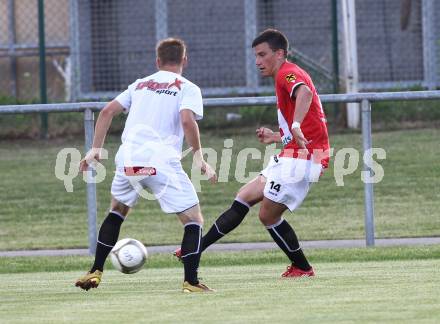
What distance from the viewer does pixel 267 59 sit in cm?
1023

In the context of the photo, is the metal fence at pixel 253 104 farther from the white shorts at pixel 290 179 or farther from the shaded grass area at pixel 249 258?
the white shorts at pixel 290 179

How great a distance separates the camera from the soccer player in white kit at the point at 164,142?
9094 millimetres

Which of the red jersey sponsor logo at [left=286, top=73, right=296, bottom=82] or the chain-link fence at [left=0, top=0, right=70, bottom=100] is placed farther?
the chain-link fence at [left=0, top=0, right=70, bottom=100]

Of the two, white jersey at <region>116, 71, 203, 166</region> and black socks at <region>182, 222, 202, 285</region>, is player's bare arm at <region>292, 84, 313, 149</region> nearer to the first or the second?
A: white jersey at <region>116, 71, 203, 166</region>

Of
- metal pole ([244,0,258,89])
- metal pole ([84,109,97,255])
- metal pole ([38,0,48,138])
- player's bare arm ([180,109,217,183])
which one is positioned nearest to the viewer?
player's bare arm ([180,109,217,183])

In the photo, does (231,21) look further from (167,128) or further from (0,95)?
(167,128)

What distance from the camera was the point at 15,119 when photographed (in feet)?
59.1

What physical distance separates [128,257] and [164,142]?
0.94 meters

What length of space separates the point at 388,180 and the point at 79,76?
209 inches

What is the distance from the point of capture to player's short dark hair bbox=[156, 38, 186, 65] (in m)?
9.25

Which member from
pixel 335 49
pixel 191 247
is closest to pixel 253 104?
pixel 191 247

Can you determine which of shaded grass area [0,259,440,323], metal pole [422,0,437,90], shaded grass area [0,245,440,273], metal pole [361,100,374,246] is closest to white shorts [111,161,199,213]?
shaded grass area [0,259,440,323]

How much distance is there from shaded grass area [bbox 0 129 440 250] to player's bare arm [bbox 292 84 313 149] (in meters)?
4.52

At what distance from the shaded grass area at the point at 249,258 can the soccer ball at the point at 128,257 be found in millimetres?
2315
